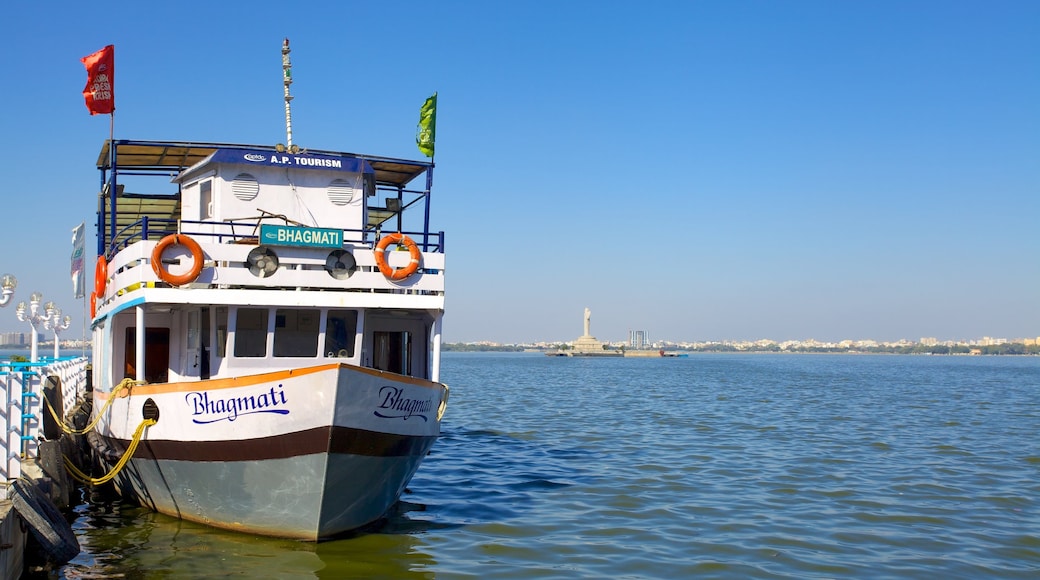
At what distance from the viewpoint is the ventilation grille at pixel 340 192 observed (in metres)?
16.0

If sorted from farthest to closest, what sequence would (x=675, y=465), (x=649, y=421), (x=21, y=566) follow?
(x=649, y=421) → (x=675, y=465) → (x=21, y=566)

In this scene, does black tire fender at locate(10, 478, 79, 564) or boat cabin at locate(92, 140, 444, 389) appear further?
boat cabin at locate(92, 140, 444, 389)

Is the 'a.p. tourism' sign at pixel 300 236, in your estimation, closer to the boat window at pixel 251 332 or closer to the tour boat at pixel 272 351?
the tour boat at pixel 272 351

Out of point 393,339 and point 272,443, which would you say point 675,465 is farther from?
point 272,443

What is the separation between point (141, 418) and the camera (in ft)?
42.6

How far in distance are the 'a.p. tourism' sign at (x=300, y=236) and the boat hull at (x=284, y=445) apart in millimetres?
2389

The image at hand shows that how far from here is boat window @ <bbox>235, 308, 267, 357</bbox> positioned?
13922 mm

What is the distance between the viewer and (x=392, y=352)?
15938 mm

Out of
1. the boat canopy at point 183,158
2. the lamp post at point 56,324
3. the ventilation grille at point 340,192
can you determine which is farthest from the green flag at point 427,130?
the lamp post at point 56,324

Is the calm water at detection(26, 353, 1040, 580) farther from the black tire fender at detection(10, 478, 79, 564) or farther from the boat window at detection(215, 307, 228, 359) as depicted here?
the boat window at detection(215, 307, 228, 359)

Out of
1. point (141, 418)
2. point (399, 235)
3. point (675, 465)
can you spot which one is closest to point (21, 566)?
point (141, 418)

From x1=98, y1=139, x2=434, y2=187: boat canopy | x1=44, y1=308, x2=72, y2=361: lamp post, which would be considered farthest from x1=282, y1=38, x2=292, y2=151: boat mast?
x1=44, y1=308, x2=72, y2=361: lamp post

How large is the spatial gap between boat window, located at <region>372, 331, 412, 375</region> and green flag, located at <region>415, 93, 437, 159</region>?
150 inches

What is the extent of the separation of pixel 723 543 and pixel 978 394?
43.0 meters
